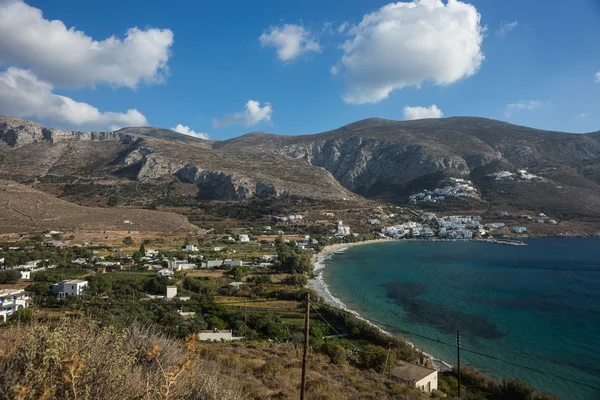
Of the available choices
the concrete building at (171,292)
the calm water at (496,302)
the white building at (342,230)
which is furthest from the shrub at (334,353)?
the white building at (342,230)

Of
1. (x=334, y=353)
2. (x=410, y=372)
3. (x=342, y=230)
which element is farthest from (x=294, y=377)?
(x=342, y=230)

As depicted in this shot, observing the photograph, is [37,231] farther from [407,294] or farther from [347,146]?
[347,146]

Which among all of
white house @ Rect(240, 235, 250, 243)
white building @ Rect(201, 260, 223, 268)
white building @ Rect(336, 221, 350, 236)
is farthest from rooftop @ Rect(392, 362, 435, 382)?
white building @ Rect(336, 221, 350, 236)

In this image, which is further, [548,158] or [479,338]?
[548,158]

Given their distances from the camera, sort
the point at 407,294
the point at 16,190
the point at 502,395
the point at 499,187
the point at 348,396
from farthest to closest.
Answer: the point at 499,187 < the point at 16,190 < the point at 407,294 < the point at 502,395 < the point at 348,396

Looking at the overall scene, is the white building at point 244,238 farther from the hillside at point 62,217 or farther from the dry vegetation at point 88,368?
the dry vegetation at point 88,368

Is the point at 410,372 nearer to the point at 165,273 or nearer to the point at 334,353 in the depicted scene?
the point at 334,353

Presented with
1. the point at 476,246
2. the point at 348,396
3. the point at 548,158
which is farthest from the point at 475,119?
the point at 348,396
